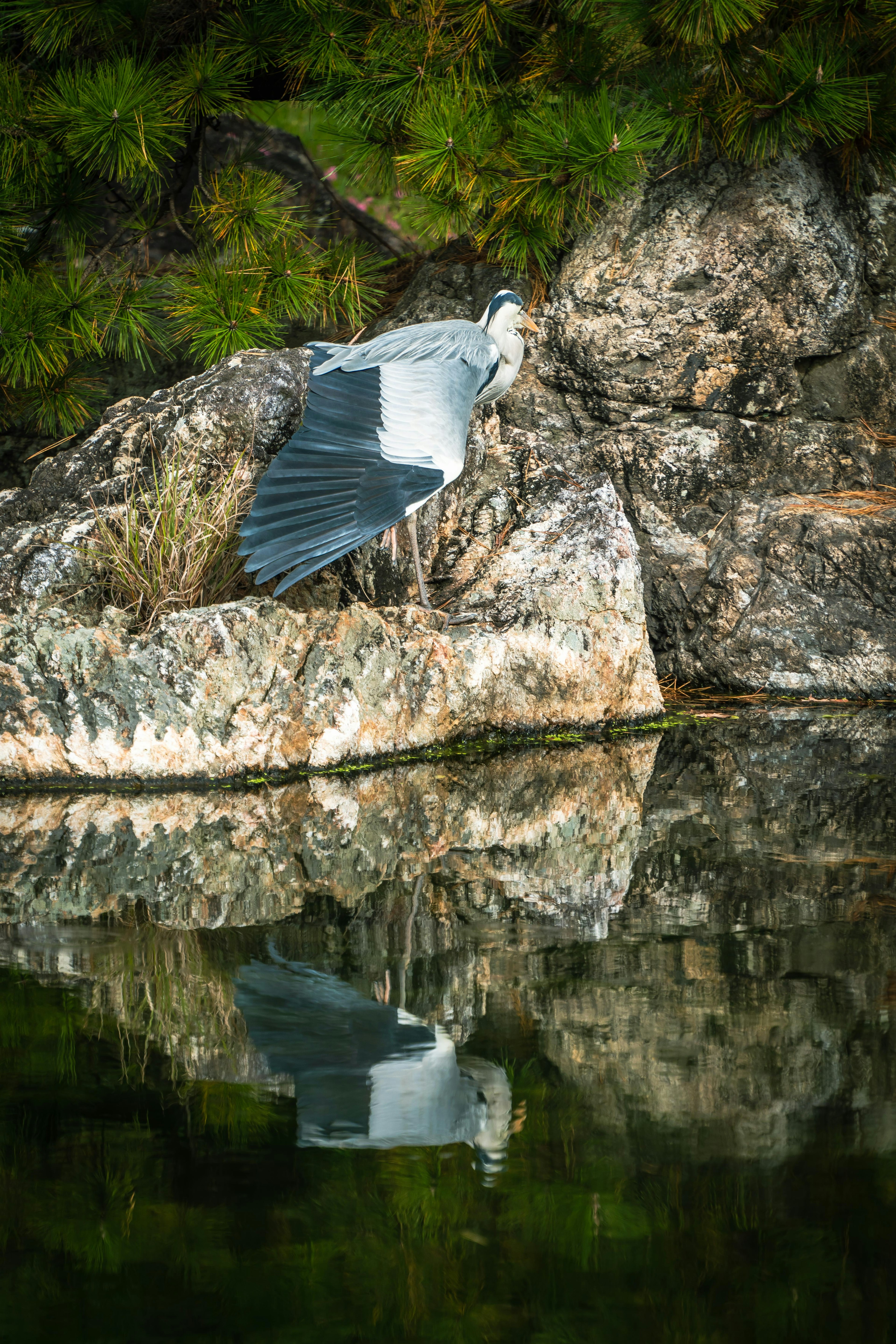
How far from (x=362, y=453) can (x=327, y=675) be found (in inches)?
17.8

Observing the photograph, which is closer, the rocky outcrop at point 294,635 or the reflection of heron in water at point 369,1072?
the reflection of heron in water at point 369,1072

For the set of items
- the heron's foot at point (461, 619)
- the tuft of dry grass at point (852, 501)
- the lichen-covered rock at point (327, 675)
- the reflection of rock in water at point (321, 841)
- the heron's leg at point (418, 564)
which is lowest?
the reflection of rock in water at point (321, 841)

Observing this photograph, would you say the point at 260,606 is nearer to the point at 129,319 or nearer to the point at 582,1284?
the point at 129,319

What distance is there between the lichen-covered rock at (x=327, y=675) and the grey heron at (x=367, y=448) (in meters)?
0.17

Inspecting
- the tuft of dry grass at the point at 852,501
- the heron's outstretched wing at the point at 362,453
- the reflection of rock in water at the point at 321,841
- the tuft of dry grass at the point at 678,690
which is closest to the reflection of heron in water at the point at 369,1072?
the reflection of rock in water at the point at 321,841

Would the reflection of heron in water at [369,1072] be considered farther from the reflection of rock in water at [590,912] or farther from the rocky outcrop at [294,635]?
the rocky outcrop at [294,635]

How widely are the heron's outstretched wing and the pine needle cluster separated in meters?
0.72

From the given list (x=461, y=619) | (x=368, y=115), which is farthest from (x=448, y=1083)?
(x=368, y=115)

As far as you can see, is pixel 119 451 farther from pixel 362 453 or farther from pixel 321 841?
pixel 321 841

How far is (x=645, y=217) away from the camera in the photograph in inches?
134

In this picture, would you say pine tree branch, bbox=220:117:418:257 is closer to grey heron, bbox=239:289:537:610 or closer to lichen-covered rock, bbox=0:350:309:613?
lichen-covered rock, bbox=0:350:309:613

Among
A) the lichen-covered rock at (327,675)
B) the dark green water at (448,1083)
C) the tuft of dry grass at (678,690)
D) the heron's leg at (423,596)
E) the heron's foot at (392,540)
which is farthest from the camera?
the tuft of dry grass at (678,690)

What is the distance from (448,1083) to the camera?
1.04 m

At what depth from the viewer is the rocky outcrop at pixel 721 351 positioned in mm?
3330
